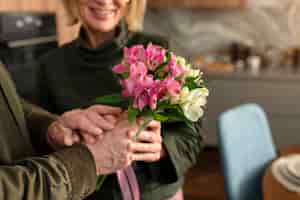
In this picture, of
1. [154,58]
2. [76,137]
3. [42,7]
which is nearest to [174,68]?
[154,58]

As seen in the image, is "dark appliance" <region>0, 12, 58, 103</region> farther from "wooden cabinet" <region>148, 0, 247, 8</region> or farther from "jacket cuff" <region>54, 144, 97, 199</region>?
"jacket cuff" <region>54, 144, 97, 199</region>

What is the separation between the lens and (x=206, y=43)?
165 inches

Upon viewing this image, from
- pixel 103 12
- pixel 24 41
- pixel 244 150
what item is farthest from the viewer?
pixel 24 41

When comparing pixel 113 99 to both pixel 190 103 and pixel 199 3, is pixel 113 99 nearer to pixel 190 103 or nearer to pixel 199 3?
pixel 190 103

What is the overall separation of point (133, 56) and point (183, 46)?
3404 millimetres

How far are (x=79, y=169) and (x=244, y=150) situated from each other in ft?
3.82

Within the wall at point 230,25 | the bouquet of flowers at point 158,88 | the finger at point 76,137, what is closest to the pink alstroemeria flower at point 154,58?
the bouquet of flowers at point 158,88

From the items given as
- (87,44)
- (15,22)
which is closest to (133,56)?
(87,44)

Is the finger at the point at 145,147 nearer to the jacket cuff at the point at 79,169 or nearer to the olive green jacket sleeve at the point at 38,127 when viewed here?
the jacket cuff at the point at 79,169

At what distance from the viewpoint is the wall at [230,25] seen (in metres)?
3.93

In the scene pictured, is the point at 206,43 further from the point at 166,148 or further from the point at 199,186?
the point at 166,148

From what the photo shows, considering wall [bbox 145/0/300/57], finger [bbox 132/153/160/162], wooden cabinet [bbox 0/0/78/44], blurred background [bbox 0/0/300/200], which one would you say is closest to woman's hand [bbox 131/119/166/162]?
finger [bbox 132/153/160/162]

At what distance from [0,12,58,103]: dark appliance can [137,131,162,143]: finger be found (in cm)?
153

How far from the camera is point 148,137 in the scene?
0.88m
